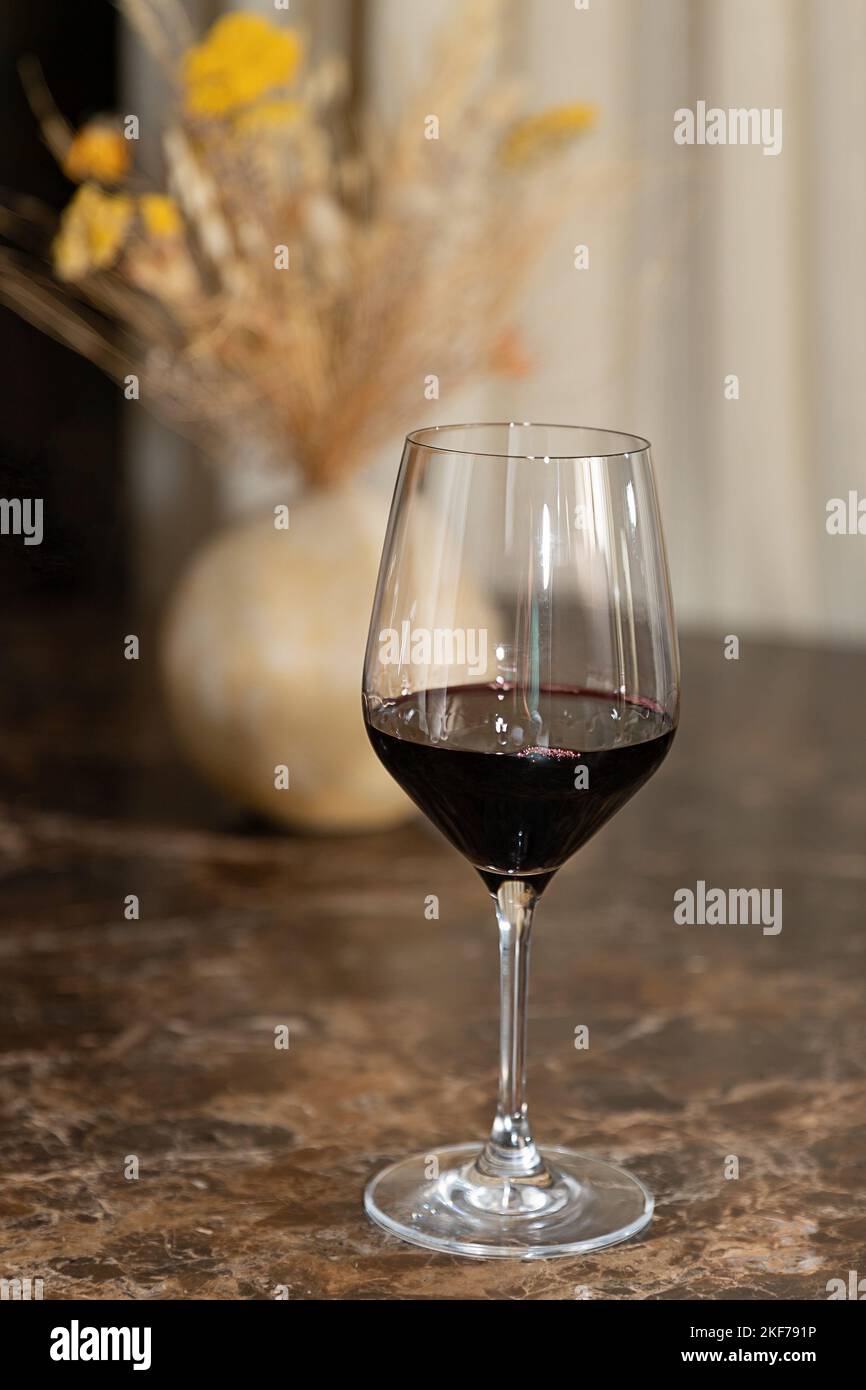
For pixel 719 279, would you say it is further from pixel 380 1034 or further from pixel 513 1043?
pixel 513 1043

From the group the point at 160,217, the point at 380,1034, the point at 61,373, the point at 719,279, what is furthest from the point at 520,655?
the point at 61,373

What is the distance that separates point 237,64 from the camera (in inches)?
43.7

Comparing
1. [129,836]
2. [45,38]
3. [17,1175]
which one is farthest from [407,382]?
[45,38]

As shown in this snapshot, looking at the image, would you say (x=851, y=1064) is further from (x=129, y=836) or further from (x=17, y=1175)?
(x=129, y=836)

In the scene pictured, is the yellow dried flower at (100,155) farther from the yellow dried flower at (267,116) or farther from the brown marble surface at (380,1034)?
the brown marble surface at (380,1034)

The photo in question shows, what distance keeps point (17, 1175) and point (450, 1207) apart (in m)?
0.18

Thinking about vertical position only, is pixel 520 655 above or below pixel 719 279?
below

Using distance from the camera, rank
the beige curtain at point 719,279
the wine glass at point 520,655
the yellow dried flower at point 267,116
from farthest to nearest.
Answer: the beige curtain at point 719,279 < the yellow dried flower at point 267,116 < the wine glass at point 520,655

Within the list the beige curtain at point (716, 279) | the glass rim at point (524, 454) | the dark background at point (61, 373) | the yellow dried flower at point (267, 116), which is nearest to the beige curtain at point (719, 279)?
the beige curtain at point (716, 279)

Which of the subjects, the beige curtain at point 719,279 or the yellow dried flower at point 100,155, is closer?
the yellow dried flower at point 100,155

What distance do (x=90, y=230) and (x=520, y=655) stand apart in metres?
0.62

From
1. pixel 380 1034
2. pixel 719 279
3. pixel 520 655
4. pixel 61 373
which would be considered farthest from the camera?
pixel 61 373

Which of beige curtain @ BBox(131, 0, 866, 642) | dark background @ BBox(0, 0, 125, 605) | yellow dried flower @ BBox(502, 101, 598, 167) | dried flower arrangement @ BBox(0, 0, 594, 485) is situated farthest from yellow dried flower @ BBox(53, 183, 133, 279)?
beige curtain @ BBox(131, 0, 866, 642)

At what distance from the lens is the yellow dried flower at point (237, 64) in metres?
1.11
